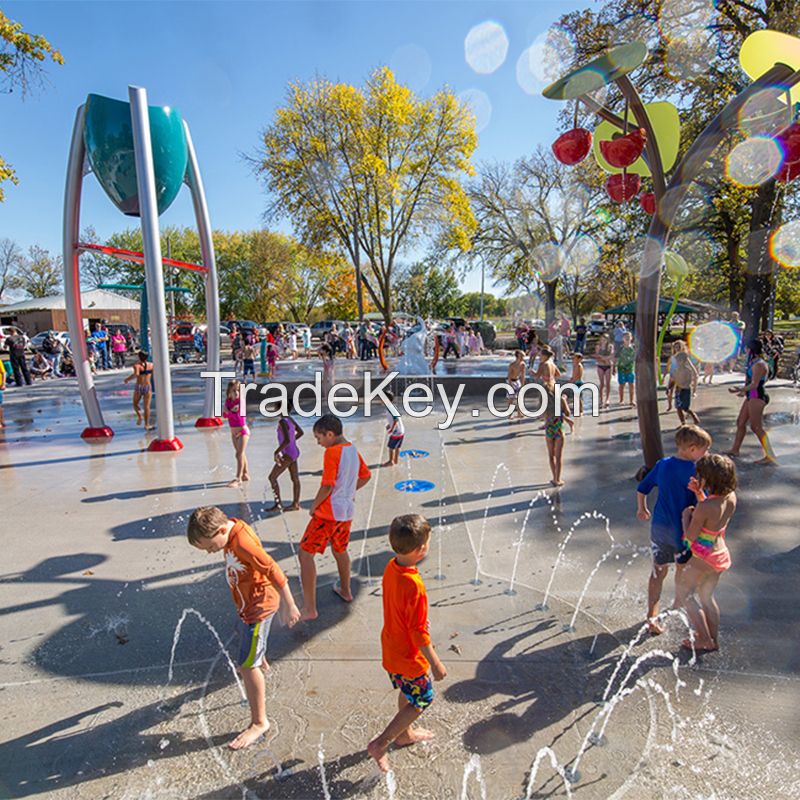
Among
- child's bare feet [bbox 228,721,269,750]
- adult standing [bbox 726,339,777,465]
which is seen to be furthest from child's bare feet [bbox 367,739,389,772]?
adult standing [bbox 726,339,777,465]

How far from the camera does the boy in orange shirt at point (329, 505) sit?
399 centimetres

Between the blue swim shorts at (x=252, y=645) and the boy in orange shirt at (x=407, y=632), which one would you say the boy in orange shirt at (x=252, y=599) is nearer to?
the blue swim shorts at (x=252, y=645)

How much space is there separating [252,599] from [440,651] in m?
1.37

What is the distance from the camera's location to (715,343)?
864 inches

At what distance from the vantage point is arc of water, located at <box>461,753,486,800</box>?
2590 millimetres

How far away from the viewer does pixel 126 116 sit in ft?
28.1

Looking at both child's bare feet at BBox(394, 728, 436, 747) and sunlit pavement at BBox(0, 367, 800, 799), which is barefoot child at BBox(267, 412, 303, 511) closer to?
sunlit pavement at BBox(0, 367, 800, 799)

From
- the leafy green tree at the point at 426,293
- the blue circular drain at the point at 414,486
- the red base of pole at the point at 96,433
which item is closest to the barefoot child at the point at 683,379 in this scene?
the blue circular drain at the point at 414,486

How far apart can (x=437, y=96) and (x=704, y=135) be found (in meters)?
25.1

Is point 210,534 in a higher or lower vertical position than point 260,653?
higher

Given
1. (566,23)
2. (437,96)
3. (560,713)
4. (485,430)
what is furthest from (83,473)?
(437,96)

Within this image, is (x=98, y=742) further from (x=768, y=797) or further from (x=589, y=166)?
(x=589, y=166)

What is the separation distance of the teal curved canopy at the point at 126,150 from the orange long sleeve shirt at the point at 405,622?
8438 mm

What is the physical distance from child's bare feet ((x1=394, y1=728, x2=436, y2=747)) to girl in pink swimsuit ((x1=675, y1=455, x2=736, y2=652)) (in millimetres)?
1844
